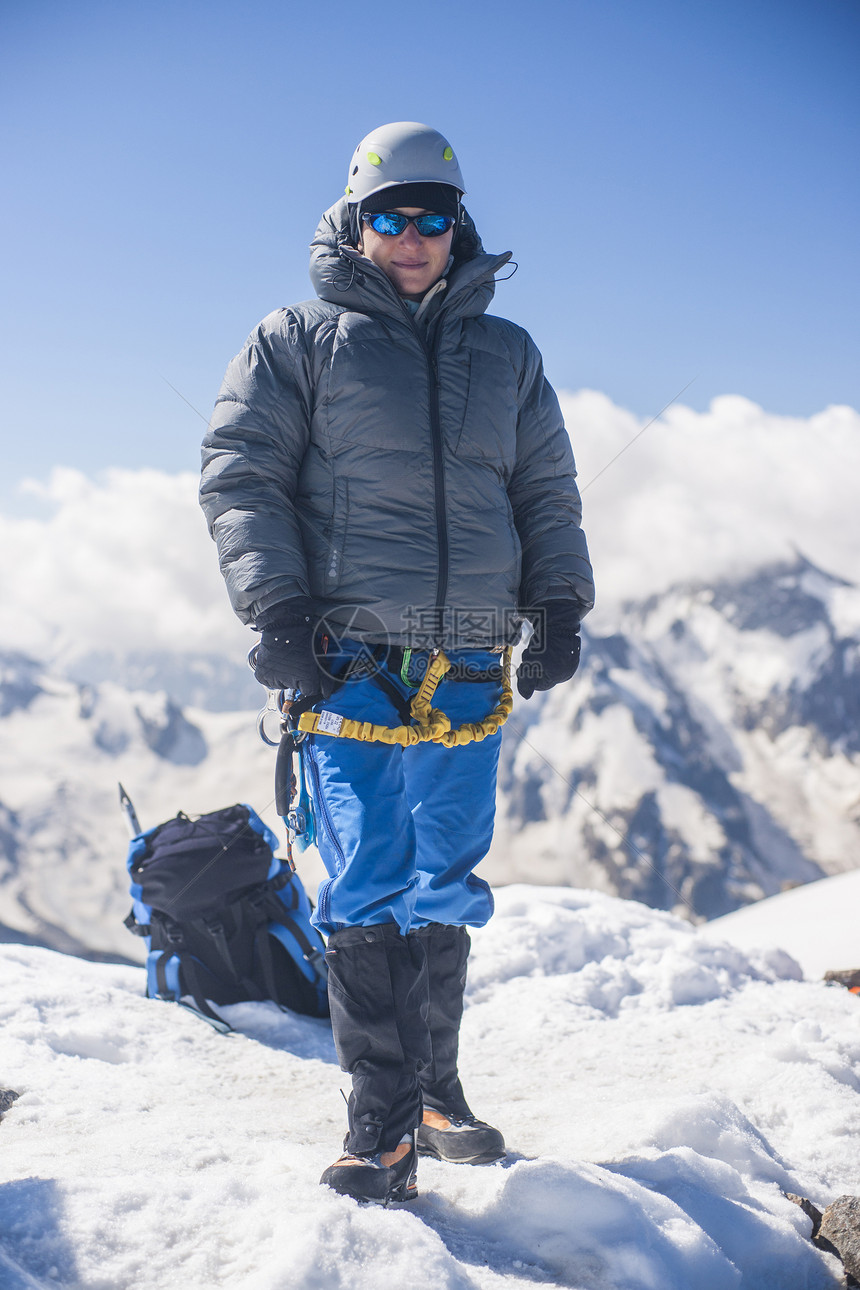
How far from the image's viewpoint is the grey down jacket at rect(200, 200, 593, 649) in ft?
9.80

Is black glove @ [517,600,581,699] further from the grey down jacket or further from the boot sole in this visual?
the boot sole

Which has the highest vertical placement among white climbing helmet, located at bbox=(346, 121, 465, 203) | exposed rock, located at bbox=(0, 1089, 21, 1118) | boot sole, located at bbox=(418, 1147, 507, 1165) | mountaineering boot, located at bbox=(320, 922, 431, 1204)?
white climbing helmet, located at bbox=(346, 121, 465, 203)

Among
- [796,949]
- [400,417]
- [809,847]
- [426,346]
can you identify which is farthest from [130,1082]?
[809,847]

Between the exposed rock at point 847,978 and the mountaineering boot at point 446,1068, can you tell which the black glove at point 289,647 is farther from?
the exposed rock at point 847,978

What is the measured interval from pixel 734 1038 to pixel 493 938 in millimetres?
1759

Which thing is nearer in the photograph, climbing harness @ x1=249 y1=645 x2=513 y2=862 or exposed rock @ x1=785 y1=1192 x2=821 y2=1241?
exposed rock @ x1=785 y1=1192 x2=821 y2=1241

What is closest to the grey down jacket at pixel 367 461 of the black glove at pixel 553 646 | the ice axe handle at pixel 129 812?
the black glove at pixel 553 646

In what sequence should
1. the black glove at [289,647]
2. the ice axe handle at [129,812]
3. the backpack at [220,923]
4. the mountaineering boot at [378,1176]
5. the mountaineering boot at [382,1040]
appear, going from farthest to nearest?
the ice axe handle at [129,812] → the backpack at [220,923] → the black glove at [289,647] → the mountaineering boot at [382,1040] → the mountaineering boot at [378,1176]

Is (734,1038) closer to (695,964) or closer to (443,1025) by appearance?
(695,964)

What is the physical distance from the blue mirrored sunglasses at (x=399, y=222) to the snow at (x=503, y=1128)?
3.16 meters

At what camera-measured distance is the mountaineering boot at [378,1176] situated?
248 centimetres

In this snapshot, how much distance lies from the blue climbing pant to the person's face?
140cm

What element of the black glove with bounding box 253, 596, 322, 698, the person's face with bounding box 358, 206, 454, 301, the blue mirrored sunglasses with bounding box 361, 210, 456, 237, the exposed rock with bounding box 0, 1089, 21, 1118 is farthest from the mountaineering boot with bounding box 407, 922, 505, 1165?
the blue mirrored sunglasses with bounding box 361, 210, 456, 237

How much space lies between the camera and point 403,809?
2.90m
